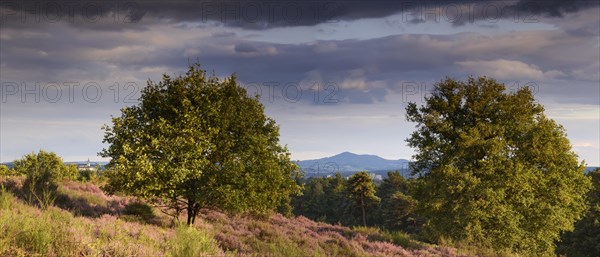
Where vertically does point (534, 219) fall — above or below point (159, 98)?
below

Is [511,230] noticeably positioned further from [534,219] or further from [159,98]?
[159,98]

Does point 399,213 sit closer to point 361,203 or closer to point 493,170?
point 361,203

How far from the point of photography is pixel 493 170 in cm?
2436

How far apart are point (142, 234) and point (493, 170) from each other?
21.8 meters

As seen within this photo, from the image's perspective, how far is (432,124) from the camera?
25906 mm

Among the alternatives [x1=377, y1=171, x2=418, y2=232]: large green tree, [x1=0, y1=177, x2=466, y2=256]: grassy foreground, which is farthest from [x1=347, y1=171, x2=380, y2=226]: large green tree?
[x1=0, y1=177, x2=466, y2=256]: grassy foreground

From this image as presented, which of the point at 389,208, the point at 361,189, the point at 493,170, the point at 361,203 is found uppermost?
the point at 493,170

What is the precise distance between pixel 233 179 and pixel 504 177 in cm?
1635

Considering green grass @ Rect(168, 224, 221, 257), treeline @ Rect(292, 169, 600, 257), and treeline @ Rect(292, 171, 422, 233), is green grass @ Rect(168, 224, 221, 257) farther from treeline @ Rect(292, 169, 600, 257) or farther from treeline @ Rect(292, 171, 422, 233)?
treeline @ Rect(292, 171, 422, 233)

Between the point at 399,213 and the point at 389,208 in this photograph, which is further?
the point at 389,208

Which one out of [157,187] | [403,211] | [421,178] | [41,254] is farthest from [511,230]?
[403,211]

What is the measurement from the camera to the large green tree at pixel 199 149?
1712 centimetres

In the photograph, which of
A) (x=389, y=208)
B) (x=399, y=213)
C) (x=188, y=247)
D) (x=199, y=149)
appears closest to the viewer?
(x=188, y=247)

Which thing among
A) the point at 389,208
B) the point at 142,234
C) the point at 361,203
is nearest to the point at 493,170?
the point at 142,234
